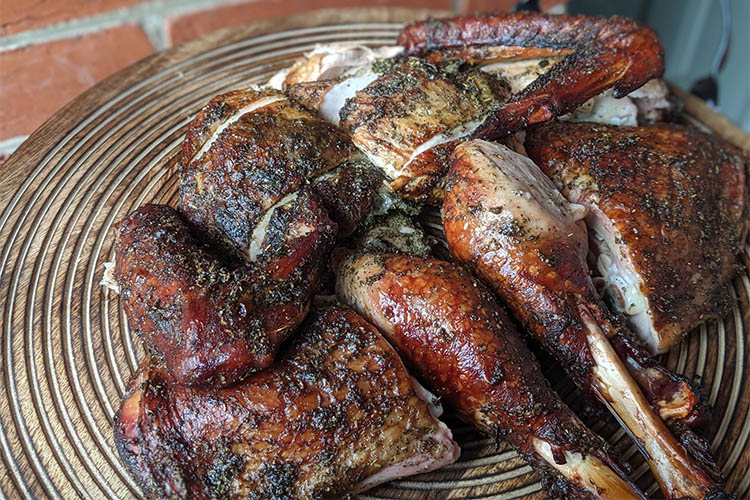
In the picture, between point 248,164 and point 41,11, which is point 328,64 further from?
point 41,11

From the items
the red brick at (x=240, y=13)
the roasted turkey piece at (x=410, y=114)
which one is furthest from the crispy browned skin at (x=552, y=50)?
the red brick at (x=240, y=13)

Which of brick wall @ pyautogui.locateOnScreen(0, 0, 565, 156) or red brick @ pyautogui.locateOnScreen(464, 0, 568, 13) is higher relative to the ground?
brick wall @ pyautogui.locateOnScreen(0, 0, 565, 156)

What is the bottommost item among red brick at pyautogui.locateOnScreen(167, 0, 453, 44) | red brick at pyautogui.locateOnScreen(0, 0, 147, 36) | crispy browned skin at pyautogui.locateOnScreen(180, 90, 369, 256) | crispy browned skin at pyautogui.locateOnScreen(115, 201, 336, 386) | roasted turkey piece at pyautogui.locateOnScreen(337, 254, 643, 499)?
roasted turkey piece at pyautogui.locateOnScreen(337, 254, 643, 499)

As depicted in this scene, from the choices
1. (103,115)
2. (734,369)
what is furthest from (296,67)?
(734,369)

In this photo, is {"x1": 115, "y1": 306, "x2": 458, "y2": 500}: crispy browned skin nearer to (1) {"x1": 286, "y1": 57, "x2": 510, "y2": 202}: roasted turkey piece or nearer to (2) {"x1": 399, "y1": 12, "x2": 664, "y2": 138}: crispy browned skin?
(1) {"x1": 286, "y1": 57, "x2": 510, "y2": 202}: roasted turkey piece

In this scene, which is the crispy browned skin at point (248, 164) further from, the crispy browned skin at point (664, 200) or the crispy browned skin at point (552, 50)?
the crispy browned skin at point (664, 200)

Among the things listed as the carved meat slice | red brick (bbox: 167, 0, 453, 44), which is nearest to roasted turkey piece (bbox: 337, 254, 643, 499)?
the carved meat slice
